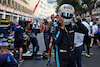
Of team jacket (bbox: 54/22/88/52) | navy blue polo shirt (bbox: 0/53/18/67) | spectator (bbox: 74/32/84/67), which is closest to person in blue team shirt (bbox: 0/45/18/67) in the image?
navy blue polo shirt (bbox: 0/53/18/67)

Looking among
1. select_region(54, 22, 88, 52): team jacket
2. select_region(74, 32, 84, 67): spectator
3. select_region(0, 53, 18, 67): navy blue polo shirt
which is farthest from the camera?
select_region(74, 32, 84, 67): spectator

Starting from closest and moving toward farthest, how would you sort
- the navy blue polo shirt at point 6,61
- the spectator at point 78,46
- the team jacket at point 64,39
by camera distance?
the navy blue polo shirt at point 6,61 → the team jacket at point 64,39 → the spectator at point 78,46

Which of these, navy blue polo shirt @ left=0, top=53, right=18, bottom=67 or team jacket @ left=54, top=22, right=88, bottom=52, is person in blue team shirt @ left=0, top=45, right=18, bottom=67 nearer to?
navy blue polo shirt @ left=0, top=53, right=18, bottom=67

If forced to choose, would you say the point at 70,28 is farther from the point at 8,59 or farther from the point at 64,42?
the point at 8,59

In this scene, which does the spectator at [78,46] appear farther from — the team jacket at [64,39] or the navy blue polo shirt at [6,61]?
the navy blue polo shirt at [6,61]

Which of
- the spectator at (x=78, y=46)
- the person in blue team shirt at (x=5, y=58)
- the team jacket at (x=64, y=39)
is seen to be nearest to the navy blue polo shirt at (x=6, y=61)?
the person in blue team shirt at (x=5, y=58)

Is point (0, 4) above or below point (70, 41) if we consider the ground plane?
above

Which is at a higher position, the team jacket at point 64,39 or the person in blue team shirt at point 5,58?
the team jacket at point 64,39

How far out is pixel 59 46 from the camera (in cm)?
295

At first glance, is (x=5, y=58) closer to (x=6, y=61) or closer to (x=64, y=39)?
(x=6, y=61)

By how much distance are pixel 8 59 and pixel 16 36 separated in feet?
11.5

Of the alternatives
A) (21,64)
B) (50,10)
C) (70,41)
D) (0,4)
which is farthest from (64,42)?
(50,10)

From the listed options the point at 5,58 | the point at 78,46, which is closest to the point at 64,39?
the point at 5,58

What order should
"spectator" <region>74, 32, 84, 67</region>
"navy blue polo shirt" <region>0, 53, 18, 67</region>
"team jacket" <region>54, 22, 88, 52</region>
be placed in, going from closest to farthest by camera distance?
"navy blue polo shirt" <region>0, 53, 18, 67</region> → "team jacket" <region>54, 22, 88, 52</region> → "spectator" <region>74, 32, 84, 67</region>
